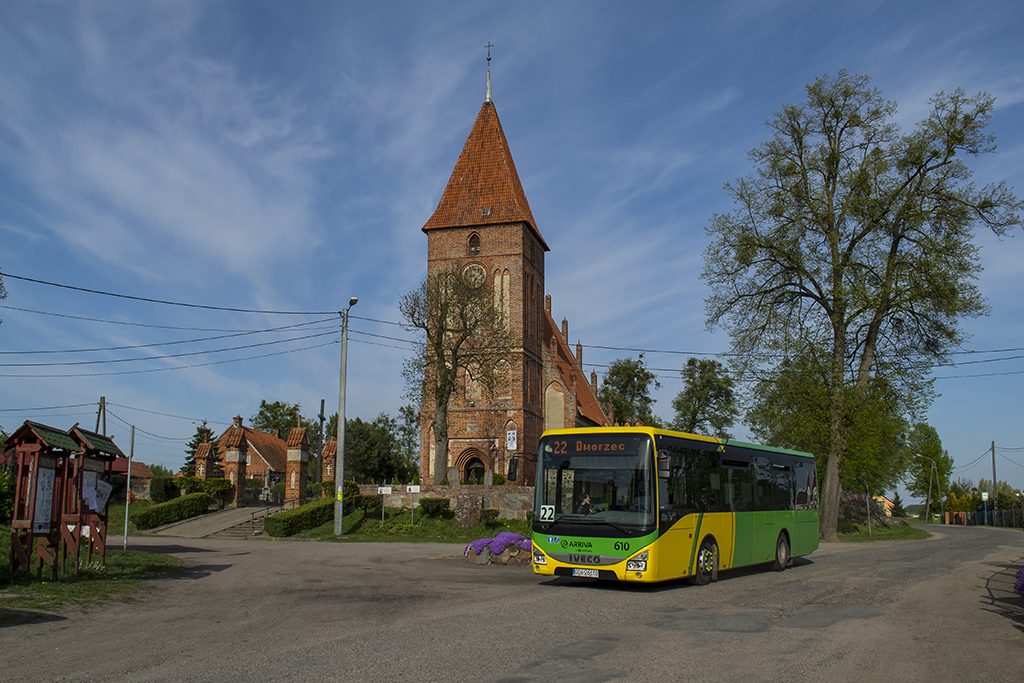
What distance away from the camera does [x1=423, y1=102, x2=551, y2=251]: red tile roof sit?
4306 centimetres

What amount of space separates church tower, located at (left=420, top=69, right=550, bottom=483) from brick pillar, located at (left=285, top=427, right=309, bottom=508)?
7.52 metres

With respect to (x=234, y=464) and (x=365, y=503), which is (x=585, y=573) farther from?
(x=234, y=464)

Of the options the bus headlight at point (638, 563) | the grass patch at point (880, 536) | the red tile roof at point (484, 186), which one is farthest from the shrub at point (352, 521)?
the red tile roof at point (484, 186)

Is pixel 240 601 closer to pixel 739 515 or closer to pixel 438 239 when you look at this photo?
pixel 739 515

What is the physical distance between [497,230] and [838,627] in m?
35.7

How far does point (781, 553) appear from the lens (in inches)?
635

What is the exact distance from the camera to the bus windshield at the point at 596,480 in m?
11.9

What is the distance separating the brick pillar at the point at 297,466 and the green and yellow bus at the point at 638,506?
2252 cm

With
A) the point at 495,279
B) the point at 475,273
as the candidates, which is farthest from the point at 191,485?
the point at 495,279

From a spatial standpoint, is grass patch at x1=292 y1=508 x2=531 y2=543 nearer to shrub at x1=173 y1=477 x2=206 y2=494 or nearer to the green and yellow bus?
shrub at x1=173 y1=477 x2=206 y2=494

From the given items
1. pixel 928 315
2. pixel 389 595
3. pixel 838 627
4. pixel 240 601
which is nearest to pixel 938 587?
pixel 838 627

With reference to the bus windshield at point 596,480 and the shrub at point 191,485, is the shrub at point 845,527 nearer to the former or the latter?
the bus windshield at point 596,480

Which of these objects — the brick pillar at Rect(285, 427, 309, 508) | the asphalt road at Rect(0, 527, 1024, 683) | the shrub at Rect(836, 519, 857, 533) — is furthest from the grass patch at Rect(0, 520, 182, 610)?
the shrub at Rect(836, 519, 857, 533)

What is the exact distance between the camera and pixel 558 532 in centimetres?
1241
